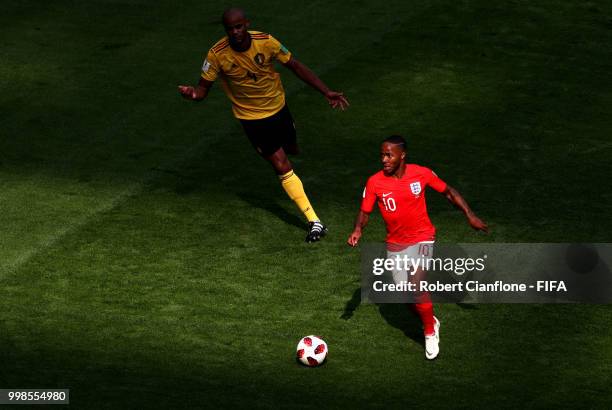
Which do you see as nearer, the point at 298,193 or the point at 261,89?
the point at 261,89

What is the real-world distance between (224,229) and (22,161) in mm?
3426

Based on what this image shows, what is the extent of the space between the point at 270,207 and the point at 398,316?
3.34 metres

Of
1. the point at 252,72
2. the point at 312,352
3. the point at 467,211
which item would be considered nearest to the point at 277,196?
the point at 252,72

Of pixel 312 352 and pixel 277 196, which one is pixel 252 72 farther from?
pixel 312 352

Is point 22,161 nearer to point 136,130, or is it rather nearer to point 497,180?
point 136,130

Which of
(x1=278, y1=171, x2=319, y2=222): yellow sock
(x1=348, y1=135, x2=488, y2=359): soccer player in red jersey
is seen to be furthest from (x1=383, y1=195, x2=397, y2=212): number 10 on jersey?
(x1=278, y1=171, x2=319, y2=222): yellow sock

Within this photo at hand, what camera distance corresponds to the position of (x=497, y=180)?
17766 mm

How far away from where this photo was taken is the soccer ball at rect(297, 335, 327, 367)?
43.7 feet

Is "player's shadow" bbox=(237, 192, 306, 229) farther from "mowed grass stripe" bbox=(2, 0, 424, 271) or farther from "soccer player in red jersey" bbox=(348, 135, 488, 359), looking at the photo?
"soccer player in red jersey" bbox=(348, 135, 488, 359)

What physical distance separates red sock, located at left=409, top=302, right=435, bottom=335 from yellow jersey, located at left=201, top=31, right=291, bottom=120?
3.72 m

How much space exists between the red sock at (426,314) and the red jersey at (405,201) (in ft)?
2.02

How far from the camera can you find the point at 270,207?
17.3 meters

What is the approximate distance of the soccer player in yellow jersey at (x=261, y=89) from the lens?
15602 mm

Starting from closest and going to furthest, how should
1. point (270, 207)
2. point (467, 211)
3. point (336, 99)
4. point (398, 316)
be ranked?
point (467, 211) < point (398, 316) < point (336, 99) < point (270, 207)
